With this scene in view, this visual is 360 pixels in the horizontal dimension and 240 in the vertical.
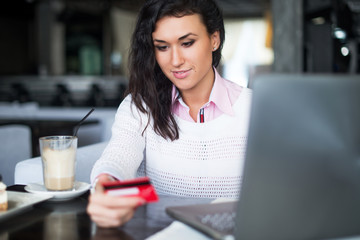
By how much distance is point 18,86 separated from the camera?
9008mm

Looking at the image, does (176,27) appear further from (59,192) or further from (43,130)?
(43,130)

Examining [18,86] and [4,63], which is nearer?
[18,86]

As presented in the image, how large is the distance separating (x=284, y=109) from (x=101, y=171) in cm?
67

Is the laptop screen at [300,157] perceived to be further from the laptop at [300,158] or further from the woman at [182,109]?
the woman at [182,109]

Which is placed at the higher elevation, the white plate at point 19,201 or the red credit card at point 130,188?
the red credit card at point 130,188

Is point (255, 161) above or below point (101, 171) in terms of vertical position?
above

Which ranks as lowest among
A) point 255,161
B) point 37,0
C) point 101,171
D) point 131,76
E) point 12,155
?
point 12,155

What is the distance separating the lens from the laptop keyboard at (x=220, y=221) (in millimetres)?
822

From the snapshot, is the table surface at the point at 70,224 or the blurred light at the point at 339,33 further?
the blurred light at the point at 339,33

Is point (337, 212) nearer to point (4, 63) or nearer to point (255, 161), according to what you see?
point (255, 161)

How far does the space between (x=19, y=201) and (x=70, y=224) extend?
20cm

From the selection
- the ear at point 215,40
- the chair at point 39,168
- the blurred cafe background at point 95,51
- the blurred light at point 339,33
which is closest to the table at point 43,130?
the blurred cafe background at point 95,51

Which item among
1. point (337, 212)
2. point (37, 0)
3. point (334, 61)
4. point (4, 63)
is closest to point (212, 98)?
point (337, 212)

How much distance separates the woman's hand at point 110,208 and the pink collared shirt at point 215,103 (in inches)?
29.8
